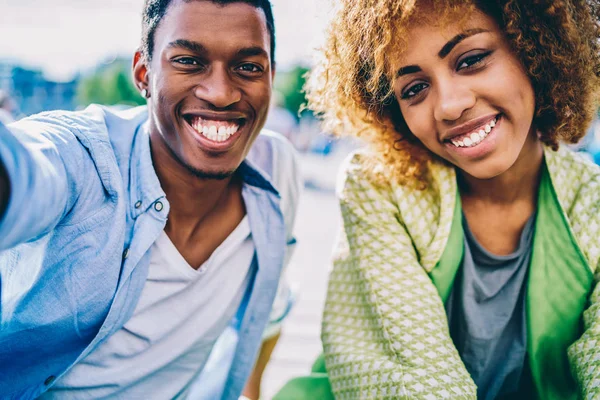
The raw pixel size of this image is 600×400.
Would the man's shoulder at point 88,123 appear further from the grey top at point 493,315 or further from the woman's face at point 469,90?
the grey top at point 493,315

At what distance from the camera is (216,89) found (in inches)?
78.4

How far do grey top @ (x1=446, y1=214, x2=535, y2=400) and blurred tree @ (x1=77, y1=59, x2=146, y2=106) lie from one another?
5883 centimetres

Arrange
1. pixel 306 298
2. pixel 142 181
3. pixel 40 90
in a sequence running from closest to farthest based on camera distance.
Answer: pixel 142 181 < pixel 306 298 < pixel 40 90

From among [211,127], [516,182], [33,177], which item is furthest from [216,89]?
[516,182]

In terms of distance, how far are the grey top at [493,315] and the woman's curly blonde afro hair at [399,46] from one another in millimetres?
428

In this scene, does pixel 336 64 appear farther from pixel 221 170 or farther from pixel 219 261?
pixel 219 261

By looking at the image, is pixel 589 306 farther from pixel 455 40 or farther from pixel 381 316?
pixel 455 40

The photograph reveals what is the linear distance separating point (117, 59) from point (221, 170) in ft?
328

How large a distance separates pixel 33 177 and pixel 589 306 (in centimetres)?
195

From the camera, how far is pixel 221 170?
2111 millimetres

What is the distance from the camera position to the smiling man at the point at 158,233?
1.80 m

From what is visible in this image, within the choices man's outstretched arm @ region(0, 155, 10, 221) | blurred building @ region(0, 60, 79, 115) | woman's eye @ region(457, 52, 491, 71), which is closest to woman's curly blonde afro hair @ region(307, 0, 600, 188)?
woman's eye @ region(457, 52, 491, 71)

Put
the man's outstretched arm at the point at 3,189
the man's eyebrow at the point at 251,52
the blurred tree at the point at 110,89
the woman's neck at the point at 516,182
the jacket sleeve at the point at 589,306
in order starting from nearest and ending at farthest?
the man's outstretched arm at the point at 3,189 < the jacket sleeve at the point at 589,306 < the man's eyebrow at the point at 251,52 < the woman's neck at the point at 516,182 < the blurred tree at the point at 110,89

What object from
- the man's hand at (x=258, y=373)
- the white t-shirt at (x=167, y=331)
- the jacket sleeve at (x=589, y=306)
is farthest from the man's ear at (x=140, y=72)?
the jacket sleeve at (x=589, y=306)
